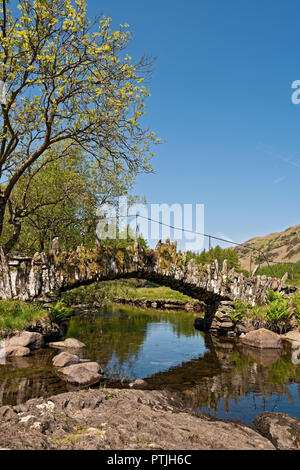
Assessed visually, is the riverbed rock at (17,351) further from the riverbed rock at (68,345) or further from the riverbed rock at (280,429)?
the riverbed rock at (280,429)

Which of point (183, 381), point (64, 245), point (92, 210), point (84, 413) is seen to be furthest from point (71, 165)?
point (84, 413)

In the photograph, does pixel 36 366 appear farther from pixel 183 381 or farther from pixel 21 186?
pixel 21 186

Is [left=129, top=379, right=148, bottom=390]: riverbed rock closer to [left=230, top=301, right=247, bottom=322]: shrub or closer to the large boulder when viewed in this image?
the large boulder

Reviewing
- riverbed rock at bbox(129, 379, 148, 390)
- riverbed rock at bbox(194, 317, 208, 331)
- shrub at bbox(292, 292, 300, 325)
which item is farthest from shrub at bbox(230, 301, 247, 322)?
riverbed rock at bbox(129, 379, 148, 390)

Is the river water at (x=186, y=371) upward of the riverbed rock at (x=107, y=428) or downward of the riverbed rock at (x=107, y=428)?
downward

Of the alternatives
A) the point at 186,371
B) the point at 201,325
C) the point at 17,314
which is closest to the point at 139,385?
the point at 186,371

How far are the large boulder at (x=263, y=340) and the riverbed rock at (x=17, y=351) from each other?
13.3 metres

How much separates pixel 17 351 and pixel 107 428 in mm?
10951

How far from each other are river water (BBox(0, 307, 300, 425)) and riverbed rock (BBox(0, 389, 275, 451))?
3.16 m

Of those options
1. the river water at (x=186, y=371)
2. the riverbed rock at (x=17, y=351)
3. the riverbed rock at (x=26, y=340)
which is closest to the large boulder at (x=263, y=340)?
the river water at (x=186, y=371)

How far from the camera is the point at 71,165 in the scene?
27156 millimetres

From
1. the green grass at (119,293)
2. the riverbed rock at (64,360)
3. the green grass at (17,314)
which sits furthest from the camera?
the green grass at (119,293)

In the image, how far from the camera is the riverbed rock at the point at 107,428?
5.43m

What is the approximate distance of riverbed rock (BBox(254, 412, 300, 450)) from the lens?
23.0 feet
